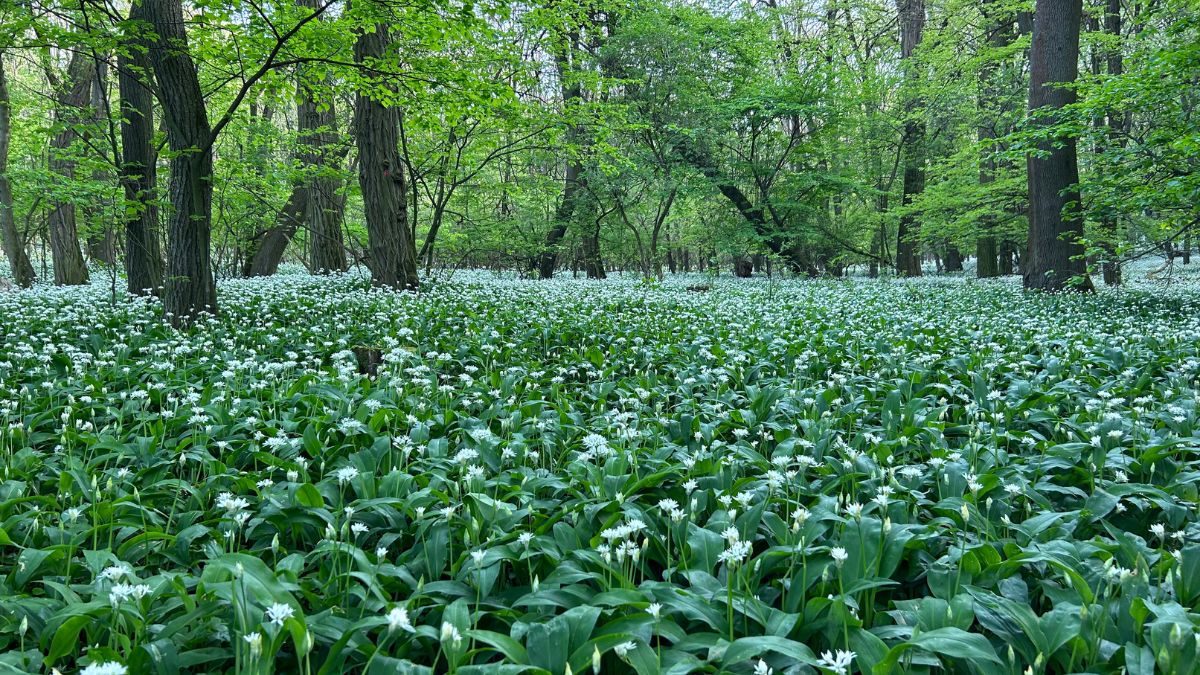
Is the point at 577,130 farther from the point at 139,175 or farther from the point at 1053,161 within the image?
the point at 139,175

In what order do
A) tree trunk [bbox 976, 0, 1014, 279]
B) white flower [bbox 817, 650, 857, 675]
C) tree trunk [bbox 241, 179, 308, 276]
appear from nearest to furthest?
white flower [bbox 817, 650, 857, 675], tree trunk [bbox 976, 0, 1014, 279], tree trunk [bbox 241, 179, 308, 276]

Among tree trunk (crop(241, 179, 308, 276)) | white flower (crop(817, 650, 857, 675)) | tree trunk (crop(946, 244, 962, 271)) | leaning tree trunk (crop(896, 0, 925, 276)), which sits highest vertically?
leaning tree trunk (crop(896, 0, 925, 276))

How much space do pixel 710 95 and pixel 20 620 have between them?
60.1 feet

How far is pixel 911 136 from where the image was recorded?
1994cm

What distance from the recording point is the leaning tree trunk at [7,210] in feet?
33.4

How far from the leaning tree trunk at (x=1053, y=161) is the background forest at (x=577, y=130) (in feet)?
0.15

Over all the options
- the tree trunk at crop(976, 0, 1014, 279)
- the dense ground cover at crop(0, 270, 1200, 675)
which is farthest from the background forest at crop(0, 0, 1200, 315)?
the dense ground cover at crop(0, 270, 1200, 675)

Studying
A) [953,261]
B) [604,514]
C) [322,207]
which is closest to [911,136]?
[953,261]

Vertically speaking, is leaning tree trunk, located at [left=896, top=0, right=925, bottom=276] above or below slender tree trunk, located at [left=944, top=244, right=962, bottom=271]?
above

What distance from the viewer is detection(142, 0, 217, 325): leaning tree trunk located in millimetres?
6535

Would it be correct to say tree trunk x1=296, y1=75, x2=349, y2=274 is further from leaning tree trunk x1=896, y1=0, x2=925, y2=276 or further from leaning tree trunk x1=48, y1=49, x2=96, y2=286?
leaning tree trunk x1=896, y1=0, x2=925, y2=276

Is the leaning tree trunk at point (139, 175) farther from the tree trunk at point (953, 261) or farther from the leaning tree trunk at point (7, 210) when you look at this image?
the tree trunk at point (953, 261)

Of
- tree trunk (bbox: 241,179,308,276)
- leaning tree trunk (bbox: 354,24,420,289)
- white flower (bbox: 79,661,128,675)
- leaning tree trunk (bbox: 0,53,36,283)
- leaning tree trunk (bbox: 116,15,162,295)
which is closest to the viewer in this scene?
white flower (bbox: 79,661,128,675)

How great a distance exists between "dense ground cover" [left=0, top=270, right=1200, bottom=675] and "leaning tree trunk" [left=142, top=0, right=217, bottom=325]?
1.32 metres
